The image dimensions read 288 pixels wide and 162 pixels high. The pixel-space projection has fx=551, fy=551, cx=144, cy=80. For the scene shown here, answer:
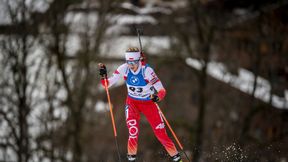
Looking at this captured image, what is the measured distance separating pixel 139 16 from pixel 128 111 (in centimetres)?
2585

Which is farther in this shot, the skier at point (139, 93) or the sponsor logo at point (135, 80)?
the sponsor logo at point (135, 80)

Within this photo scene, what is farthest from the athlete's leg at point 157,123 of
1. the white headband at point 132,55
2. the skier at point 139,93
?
the white headband at point 132,55

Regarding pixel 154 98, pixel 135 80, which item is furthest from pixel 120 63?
pixel 154 98

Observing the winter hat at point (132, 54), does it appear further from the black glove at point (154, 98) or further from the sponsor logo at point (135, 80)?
the black glove at point (154, 98)

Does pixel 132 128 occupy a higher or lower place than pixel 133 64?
lower

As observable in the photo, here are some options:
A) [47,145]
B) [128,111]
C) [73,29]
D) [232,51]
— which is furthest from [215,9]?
[128,111]

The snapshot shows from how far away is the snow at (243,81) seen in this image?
36.2m

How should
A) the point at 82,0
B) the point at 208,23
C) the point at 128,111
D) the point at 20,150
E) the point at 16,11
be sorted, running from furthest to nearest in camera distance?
the point at 208,23 < the point at 20,150 < the point at 82,0 < the point at 16,11 < the point at 128,111

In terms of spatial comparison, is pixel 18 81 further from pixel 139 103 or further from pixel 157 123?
pixel 157 123

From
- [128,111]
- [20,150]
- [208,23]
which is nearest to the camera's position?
[128,111]

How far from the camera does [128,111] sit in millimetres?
9633

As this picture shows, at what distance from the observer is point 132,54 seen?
29.8 ft

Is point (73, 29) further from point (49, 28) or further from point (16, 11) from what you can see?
point (16, 11)

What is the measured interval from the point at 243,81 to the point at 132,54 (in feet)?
95.6
